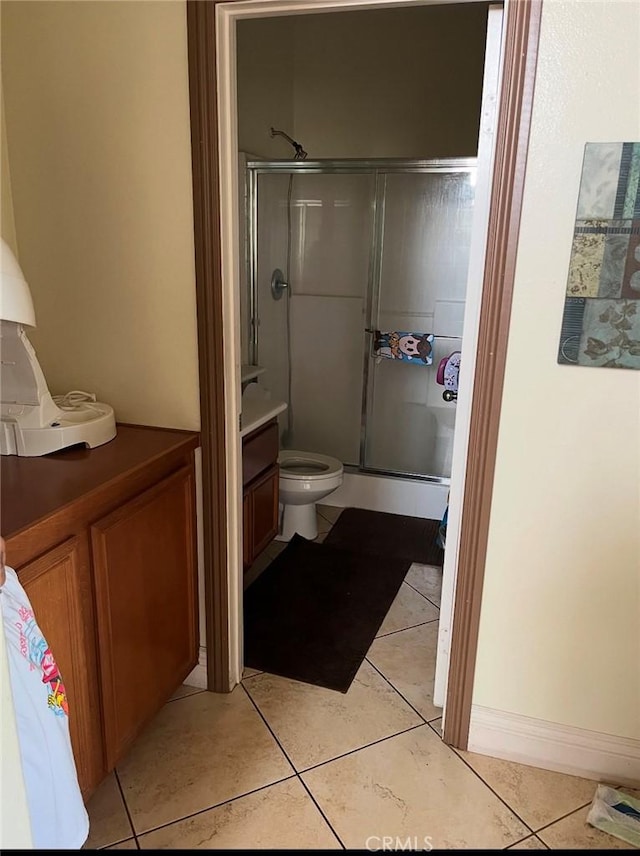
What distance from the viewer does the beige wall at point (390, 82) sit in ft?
11.8

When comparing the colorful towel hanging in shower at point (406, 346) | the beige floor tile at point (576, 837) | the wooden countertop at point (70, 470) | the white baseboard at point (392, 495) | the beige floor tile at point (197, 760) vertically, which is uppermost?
the colorful towel hanging in shower at point (406, 346)

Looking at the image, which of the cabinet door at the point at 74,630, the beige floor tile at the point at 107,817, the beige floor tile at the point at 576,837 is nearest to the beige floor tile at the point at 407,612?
the beige floor tile at the point at 576,837

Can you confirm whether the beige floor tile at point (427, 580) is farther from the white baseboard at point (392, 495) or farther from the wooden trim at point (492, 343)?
the wooden trim at point (492, 343)

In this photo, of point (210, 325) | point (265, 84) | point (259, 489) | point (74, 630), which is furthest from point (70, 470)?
point (265, 84)

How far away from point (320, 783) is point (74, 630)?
85cm

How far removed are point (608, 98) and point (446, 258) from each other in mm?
1921

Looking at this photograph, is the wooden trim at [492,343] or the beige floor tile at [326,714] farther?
the beige floor tile at [326,714]

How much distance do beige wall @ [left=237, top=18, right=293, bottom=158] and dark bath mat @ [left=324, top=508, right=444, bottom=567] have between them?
2030 mm

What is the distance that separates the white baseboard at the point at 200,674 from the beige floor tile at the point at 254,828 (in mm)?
502

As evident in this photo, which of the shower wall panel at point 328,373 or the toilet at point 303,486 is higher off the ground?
the shower wall panel at point 328,373

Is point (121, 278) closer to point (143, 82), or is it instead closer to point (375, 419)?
point (143, 82)

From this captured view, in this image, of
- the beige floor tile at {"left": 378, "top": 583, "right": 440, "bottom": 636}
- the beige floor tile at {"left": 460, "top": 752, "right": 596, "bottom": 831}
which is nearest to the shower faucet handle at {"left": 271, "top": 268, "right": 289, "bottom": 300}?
the beige floor tile at {"left": 378, "top": 583, "right": 440, "bottom": 636}

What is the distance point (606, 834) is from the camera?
1.72m

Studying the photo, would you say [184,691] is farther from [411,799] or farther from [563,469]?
[563,469]
